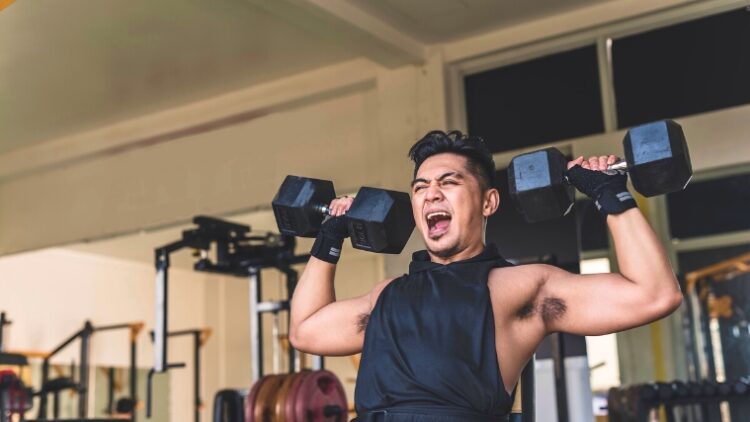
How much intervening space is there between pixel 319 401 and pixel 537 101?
5.76ft

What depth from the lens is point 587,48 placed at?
14.1 ft

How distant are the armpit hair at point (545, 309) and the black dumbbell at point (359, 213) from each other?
31cm

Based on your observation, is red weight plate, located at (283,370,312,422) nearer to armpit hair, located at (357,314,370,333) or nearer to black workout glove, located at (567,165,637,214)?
armpit hair, located at (357,314,370,333)

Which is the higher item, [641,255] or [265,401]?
Answer: [641,255]

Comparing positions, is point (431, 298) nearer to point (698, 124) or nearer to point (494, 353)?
point (494, 353)

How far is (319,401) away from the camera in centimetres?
409

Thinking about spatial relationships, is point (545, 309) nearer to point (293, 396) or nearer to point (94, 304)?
point (293, 396)

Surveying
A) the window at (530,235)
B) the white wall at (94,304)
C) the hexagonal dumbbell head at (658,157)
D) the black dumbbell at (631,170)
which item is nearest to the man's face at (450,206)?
the black dumbbell at (631,170)

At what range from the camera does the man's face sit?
5.63 feet

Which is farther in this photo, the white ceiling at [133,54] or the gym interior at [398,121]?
the white ceiling at [133,54]

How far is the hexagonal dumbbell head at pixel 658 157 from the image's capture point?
5.01 feet

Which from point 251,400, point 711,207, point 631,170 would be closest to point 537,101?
point 711,207

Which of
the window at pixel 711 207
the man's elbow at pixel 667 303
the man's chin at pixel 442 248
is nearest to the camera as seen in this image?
the man's elbow at pixel 667 303

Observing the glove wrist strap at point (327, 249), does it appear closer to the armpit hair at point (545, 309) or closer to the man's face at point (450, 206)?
the man's face at point (450, 206)
